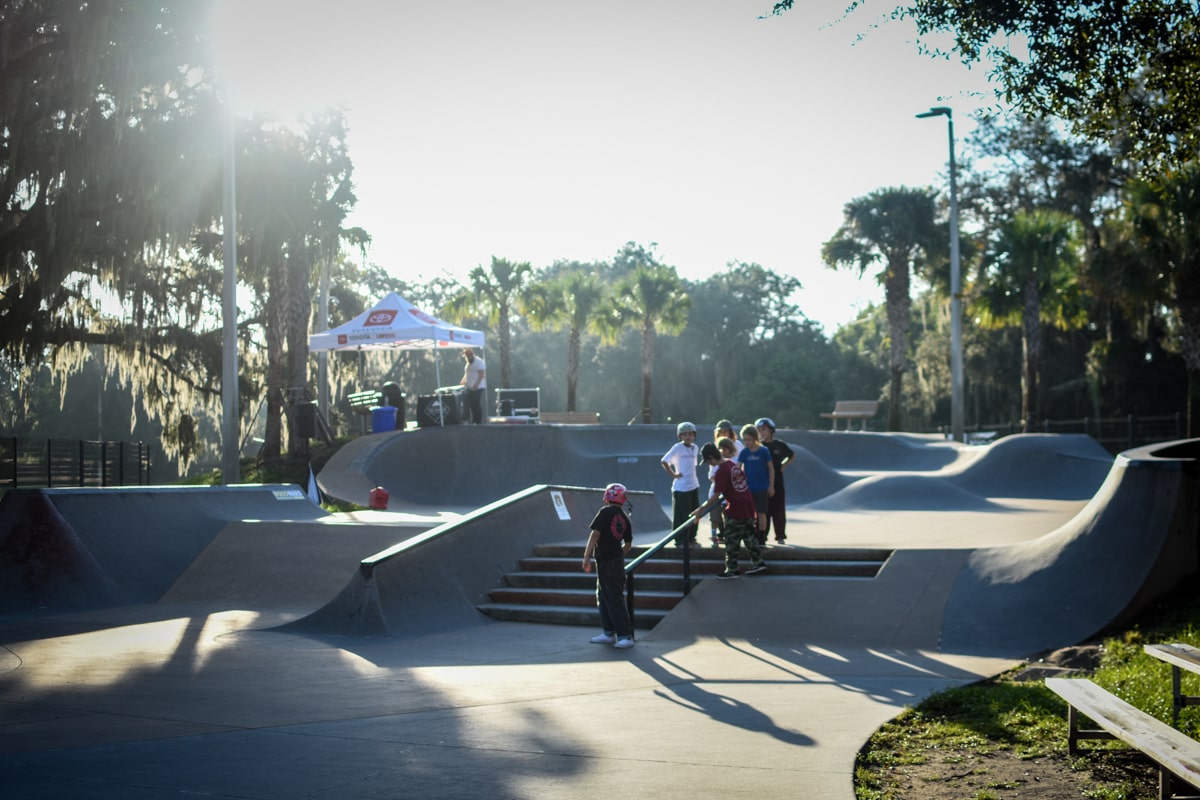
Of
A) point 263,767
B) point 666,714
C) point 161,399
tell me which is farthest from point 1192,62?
point 161,399

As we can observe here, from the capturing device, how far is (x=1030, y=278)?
1219 inches

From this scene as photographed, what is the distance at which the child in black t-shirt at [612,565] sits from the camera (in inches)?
349

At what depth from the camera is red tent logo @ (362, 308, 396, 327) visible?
80.7 ft

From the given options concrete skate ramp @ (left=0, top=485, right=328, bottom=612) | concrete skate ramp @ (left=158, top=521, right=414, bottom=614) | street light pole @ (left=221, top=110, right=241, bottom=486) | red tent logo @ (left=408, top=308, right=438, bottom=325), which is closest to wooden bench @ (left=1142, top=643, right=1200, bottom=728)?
concrete skate ramp @ (left=158, top=521, right=414, bottom=614)

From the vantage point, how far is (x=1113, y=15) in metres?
8.55

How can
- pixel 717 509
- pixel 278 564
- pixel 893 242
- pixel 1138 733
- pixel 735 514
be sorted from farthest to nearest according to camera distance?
pixel 893 242 → pixel 278 564 → pixel 717 509 → pixel 735 514 → pixel 1138 733

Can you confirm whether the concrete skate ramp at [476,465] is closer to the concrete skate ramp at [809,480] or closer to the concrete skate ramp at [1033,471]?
the concrete skate ramp at [809,480]

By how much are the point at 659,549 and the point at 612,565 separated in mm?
1142

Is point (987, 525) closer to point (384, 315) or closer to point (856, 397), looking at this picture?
point (384, 315)

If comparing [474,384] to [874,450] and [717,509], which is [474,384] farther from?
[717,509]

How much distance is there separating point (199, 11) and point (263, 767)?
1650cm

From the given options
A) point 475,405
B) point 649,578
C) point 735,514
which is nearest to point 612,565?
point 735,514

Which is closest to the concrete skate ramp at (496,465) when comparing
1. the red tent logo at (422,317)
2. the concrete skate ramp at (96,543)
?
the red tent logo at (422,317)

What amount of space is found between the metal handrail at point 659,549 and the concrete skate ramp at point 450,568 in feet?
5.92
